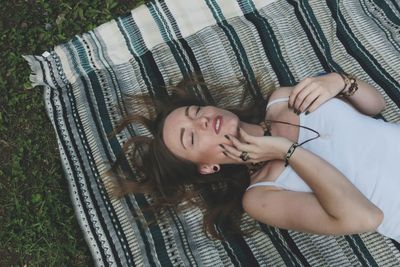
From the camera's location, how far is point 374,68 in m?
4.13

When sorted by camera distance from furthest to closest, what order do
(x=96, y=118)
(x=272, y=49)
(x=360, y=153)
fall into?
(x=272, y=49), (x=96, y=118), (x=360, y=153)

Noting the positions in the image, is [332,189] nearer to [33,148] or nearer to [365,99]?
[365,99]

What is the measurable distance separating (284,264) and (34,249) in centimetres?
166

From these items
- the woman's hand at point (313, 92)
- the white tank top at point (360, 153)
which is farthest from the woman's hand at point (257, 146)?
the woman's hand at point (313, 92)

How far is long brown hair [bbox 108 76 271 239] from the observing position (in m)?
3.41

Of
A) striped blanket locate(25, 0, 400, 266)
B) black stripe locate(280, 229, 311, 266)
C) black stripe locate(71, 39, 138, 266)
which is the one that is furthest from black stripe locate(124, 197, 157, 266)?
black stripe locate(280, 229, 311, 266)

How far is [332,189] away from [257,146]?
0.43m

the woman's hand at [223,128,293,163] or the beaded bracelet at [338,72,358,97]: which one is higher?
the beaded bracelet at [338,72,358,97]

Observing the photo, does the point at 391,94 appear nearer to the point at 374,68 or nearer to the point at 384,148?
the point at 374,68

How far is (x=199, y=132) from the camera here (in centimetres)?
307

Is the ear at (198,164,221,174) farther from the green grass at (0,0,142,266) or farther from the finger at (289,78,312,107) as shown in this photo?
the green grass at (0,0,142,266)

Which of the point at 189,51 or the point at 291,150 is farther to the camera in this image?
the point at 189,51

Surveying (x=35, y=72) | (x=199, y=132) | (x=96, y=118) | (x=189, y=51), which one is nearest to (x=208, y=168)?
(x=199, y=132)

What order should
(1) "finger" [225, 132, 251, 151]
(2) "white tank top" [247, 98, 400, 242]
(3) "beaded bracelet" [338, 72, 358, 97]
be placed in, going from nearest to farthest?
(1) "finger" [225, 132, 251, 151], (2) "white tank top" [247, 98, 400, 242], (3) "beaded bracelet" [338, 72, 358, 97]
